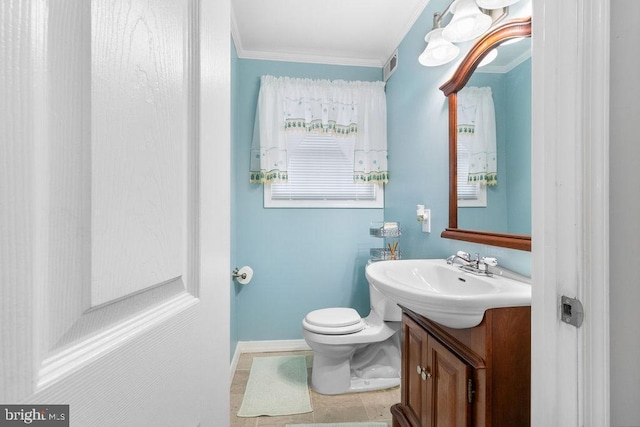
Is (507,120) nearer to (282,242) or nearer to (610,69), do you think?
(610,69)

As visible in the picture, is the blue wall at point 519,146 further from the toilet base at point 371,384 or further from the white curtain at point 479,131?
the toilet base at point 371,384

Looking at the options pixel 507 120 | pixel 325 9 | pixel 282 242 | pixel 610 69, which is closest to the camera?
pixel 610 69

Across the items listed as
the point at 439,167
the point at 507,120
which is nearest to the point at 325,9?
the point at 439,167

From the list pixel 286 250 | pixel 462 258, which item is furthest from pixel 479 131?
pixel 286 250

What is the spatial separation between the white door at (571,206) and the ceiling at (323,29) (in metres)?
1.66

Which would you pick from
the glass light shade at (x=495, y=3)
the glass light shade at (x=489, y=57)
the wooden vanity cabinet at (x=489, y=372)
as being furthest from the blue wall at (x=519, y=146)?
the wooden vanity cabinet at (x=489, y=372)

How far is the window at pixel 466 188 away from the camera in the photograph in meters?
1.30

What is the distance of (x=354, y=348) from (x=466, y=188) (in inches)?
46.2

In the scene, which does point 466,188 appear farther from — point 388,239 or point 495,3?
point 388,239

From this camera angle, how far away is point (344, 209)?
2.48 metres

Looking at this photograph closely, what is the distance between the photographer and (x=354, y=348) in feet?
5.85

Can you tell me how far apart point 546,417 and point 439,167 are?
1.34m

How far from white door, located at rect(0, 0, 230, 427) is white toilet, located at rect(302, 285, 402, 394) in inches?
52.4

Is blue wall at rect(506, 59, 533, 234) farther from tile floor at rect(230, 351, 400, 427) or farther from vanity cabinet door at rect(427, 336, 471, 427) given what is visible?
tile floor at rect(230, 351, 400, 427)
